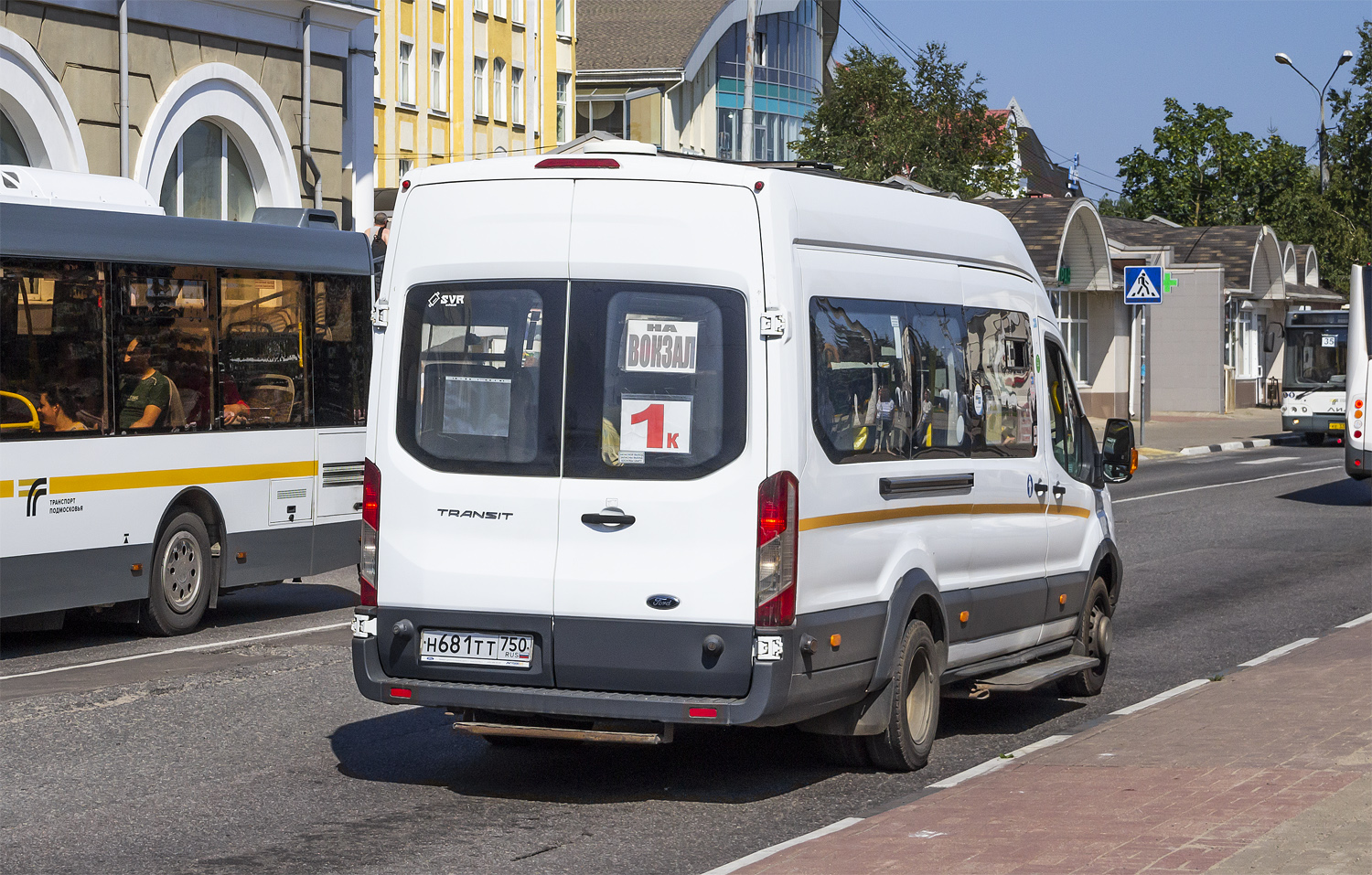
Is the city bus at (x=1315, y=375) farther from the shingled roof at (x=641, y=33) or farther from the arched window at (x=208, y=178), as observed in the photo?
the shingled roof at (x=641, y=33)

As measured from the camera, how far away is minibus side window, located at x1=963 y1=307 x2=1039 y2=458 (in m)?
8.70

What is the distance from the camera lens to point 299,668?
10773 millimetres

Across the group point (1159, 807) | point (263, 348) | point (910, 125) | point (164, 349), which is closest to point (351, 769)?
point (1159, 807)

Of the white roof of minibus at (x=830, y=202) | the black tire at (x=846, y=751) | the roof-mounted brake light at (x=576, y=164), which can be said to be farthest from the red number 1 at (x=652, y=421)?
the black tire at (x=846, y=751)

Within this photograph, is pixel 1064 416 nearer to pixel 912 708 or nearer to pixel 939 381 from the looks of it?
pixel 939 381

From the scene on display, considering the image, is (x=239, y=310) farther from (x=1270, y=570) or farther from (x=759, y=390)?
(x=1270, y=570)

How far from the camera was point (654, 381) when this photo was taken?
23.4 ft

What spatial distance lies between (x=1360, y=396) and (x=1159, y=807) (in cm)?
1734

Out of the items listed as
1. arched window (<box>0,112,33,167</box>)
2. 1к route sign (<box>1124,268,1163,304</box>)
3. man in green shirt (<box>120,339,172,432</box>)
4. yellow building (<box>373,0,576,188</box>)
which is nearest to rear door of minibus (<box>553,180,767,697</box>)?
man in green shirt (<box>120,339,172,432</box>)

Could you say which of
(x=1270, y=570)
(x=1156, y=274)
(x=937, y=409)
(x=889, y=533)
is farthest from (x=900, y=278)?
(x=1156, y=274)

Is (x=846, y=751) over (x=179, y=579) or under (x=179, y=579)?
under

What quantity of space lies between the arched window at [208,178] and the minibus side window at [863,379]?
59.3 ft

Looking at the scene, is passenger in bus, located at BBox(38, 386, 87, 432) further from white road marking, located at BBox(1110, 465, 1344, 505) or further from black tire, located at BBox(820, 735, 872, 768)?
white road marking, located at BBox(1110, 465, 1344, 505)

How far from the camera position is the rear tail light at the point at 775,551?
692 cm
